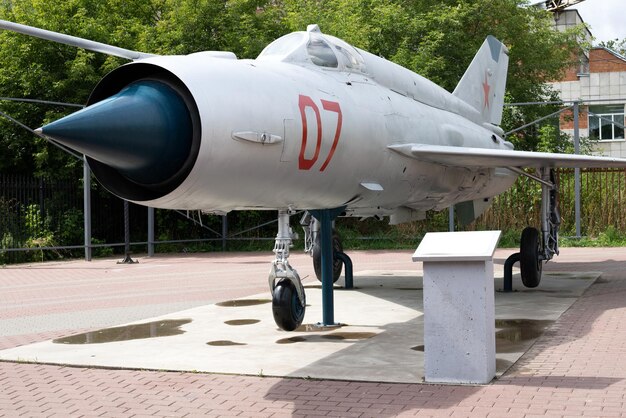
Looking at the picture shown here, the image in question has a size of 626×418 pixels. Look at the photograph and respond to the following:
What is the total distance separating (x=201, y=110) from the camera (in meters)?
5.21

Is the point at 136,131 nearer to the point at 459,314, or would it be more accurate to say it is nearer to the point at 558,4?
the point at 459,314

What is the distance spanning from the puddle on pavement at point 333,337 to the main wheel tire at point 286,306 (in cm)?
135

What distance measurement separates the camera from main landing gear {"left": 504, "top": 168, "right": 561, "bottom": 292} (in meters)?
12.1

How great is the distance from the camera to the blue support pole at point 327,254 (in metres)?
8.61

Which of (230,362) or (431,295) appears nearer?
(431,295)

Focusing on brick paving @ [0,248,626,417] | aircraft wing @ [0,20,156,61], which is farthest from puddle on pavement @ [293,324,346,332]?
aircraft wing @ [0,20,156,61]

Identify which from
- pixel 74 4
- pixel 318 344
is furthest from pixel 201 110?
pixel 74 4

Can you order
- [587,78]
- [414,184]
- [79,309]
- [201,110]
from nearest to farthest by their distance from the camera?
[201,110] → [414,184] → [79,309] → [587,78]

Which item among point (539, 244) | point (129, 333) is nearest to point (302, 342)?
point (129, 333)

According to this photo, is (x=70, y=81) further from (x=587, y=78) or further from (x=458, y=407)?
(x=587, y=78)

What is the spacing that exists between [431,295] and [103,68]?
69.4ft

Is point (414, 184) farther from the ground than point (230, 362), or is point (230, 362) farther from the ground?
point (414, 184)

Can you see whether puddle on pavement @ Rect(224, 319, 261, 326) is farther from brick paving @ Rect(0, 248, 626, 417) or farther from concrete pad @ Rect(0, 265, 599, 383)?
brick paving @ Rect(0, 248, 626, 417)

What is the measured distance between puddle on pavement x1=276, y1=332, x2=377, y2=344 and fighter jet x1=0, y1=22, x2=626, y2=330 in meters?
0.62
